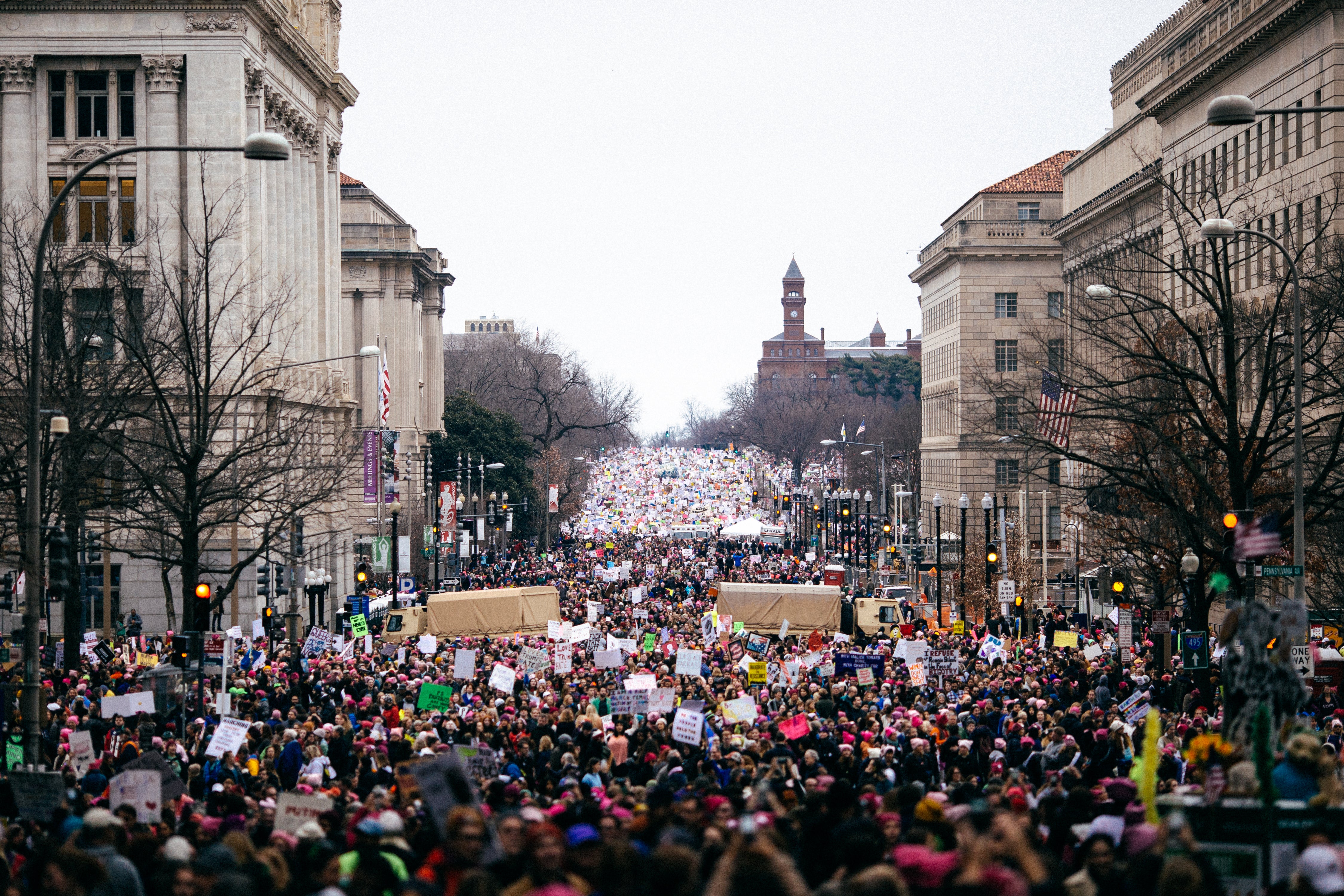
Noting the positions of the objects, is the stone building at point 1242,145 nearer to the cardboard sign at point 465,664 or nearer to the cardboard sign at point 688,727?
the cardboard sign at point 688,727

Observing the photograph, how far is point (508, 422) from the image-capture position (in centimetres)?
9825

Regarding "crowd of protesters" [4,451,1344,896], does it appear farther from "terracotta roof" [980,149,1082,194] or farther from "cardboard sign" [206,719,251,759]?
"terracotta roof" [980,149,1082,194]

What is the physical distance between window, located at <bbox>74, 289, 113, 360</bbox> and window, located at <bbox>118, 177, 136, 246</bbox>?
12507 mm

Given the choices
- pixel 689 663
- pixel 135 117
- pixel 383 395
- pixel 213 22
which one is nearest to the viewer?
pixel 689 663

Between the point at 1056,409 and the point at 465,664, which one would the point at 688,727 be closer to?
the point at 465,664

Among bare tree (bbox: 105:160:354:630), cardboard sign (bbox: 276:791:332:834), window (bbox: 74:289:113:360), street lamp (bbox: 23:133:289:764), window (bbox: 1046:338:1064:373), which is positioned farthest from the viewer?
window (bbox: 74:289:113:360)

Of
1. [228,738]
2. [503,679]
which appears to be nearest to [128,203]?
[503,679]

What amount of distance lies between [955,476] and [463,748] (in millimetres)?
76683

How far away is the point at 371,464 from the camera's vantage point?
54312 millimetres

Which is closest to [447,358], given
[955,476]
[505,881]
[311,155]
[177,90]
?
[955,476]

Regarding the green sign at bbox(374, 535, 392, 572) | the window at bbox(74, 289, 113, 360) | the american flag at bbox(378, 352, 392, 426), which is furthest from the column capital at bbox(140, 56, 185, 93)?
the green sign at bbox(374, 535, 392, 572)

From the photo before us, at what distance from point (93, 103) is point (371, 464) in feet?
46.2

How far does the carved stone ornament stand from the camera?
49562mm

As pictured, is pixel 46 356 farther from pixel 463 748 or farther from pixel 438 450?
pixel 438 450
